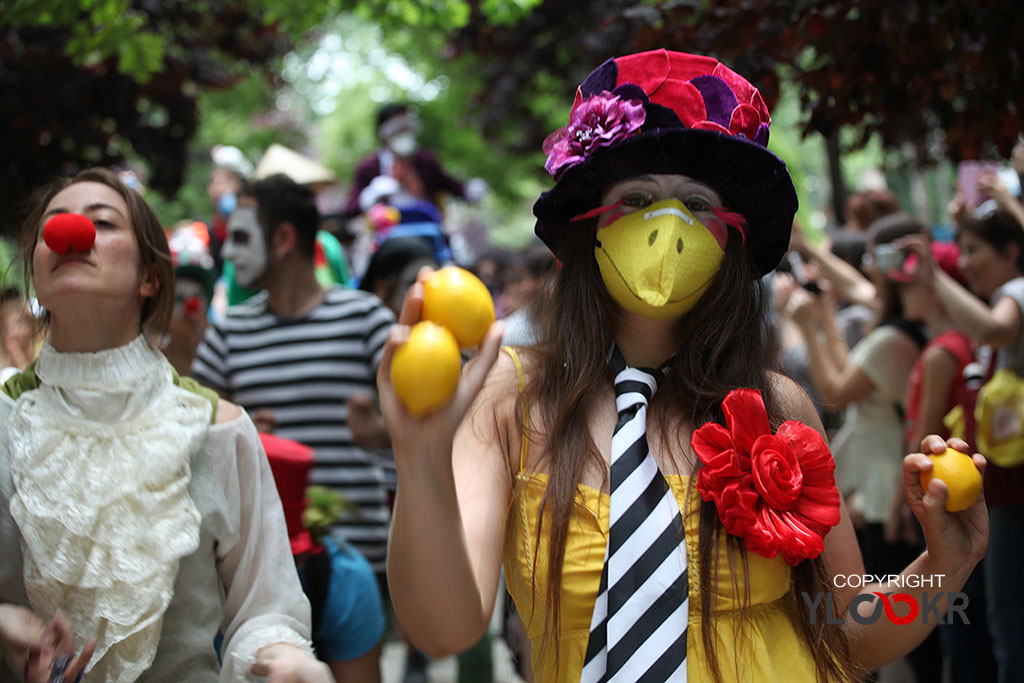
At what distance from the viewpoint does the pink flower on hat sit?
1.97 meters

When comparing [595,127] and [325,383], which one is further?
[325,383]

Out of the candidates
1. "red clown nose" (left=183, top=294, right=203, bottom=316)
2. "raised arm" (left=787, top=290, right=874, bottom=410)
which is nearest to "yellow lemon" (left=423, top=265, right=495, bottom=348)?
"red clown nose" (left=183, top=294, right=203, bottom=316)

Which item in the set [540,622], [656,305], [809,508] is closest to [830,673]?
[809,508]

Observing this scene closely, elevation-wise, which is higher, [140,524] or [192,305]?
[192,305]

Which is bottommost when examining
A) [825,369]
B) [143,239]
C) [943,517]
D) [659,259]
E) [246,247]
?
[943,517]

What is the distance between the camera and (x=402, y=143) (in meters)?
7.90

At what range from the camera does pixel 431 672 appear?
5.17m

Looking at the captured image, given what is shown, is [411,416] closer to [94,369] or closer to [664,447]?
[664,447]

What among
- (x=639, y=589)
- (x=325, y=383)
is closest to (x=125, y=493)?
(x=639, y=589)

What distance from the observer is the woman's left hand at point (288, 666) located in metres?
1.79

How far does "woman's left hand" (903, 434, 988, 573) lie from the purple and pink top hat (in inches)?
22.2

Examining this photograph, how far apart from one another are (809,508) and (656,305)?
49 centimetres

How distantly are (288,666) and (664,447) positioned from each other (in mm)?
834

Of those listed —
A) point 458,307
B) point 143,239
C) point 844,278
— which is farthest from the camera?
point 844,278
